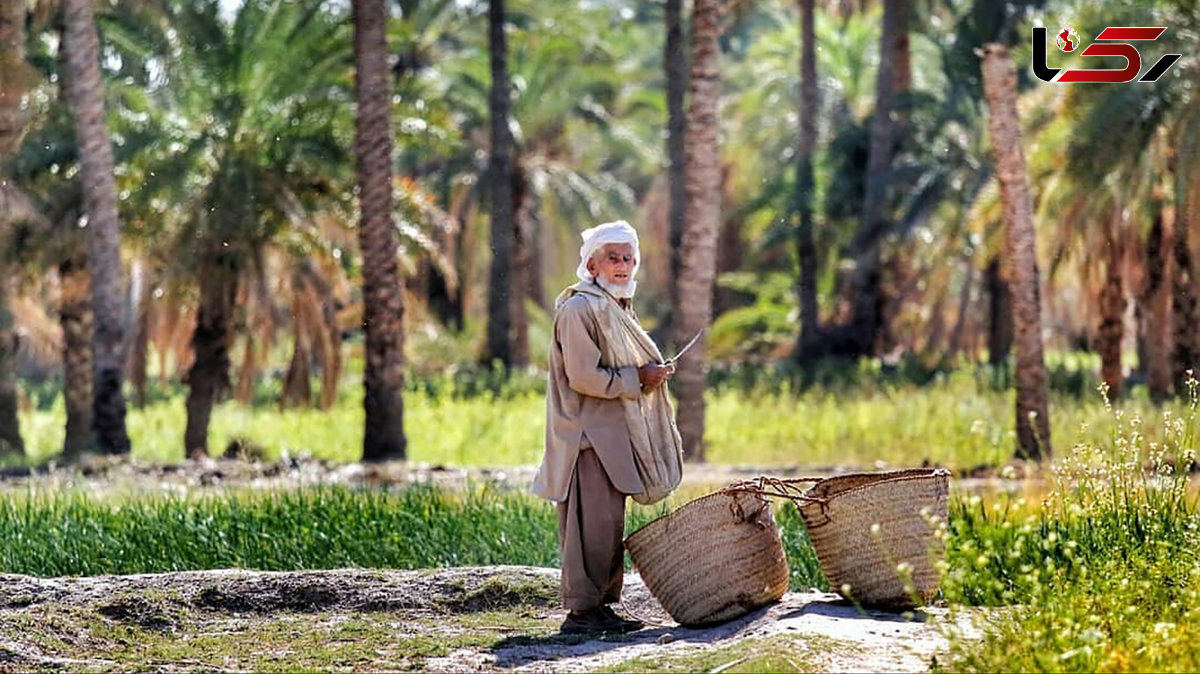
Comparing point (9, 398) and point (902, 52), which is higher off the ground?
point (902, 52)

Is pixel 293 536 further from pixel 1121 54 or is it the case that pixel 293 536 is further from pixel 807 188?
pixel 807 188

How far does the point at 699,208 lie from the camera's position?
19.8m

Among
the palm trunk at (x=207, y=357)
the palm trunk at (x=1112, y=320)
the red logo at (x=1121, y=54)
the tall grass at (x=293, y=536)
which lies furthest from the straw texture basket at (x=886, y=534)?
the palm trunk at (x=1112, y=320)

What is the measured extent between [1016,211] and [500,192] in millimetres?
14419

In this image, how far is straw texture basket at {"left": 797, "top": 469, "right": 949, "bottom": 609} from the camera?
27.6 feet

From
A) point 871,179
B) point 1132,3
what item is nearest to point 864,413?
point 1132,3

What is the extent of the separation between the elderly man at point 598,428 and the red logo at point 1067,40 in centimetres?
1532

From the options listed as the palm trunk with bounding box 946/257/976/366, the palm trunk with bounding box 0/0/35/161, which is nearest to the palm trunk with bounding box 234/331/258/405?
the palm trunk with bounding box 0/0/35/161

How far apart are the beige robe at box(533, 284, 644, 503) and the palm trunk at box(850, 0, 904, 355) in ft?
74.1

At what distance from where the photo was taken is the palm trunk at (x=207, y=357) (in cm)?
2238

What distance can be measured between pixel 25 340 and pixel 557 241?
1888 centimetres

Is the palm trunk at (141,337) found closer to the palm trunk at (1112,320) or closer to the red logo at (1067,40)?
the red logo at (1067,40)

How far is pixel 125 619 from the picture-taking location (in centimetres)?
895

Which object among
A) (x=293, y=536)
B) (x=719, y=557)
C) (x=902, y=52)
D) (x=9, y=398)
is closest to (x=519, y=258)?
(x=902, y=52)
